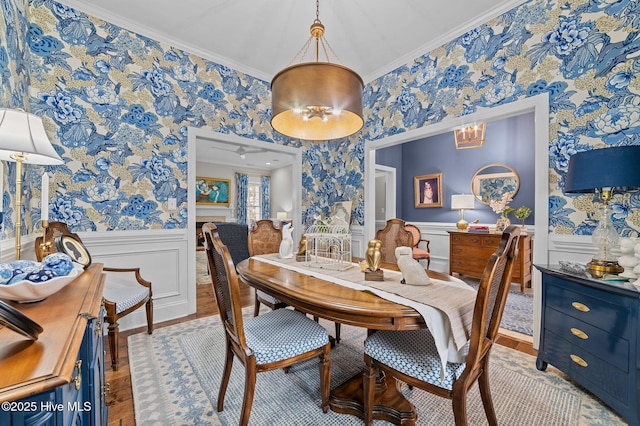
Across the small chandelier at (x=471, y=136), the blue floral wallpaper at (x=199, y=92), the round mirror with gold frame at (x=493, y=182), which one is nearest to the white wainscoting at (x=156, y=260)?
the blue floral wallpaper at (x=199, y=92)

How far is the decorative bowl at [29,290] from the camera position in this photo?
0.77m

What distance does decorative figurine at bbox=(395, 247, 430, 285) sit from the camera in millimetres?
1375

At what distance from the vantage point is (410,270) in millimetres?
1386

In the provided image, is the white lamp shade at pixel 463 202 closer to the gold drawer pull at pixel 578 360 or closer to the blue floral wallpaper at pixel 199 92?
the blue floral wallpaper at pixel 199 92

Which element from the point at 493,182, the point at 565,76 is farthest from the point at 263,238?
the point at 493,182

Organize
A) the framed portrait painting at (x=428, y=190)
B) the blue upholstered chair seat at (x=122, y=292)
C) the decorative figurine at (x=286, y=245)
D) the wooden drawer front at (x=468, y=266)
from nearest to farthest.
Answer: the blue upholstered chair seat at (x=122, y=292), the decorative figurine at (x=286, y=245), the wooden drawer front at (x=468, y=266), the framed portrait painting at (x=428, y=190)

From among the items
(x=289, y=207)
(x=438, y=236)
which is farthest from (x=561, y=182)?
(x=289, y=207)

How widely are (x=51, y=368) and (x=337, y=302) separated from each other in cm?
89

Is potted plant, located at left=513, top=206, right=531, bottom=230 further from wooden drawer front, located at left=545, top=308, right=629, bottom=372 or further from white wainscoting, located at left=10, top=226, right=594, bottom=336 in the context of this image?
wooden drawer front, located at left=545, top=308, right=629, bottom=372

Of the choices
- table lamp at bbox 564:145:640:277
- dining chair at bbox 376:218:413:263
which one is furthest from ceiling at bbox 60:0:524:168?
dining chair at bbox 376:218:413:263

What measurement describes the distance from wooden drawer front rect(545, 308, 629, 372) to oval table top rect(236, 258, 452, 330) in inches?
35.2

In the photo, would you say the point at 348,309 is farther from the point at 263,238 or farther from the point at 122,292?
the point at 122,292

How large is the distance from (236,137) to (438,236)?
390cm

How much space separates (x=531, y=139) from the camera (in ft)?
13.1
